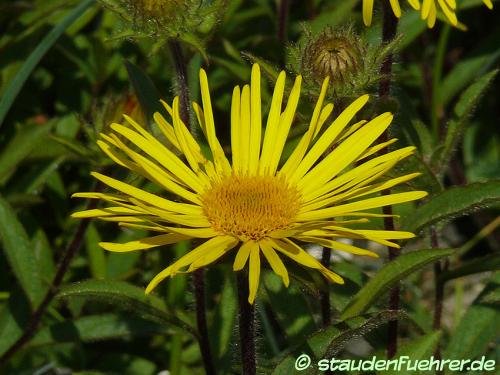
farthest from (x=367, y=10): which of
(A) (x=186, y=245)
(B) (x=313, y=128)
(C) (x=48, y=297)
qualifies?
(C) (x=48, y=297)

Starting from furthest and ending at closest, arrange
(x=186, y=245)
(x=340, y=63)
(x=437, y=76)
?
(x=437, y=76) → (x=186, y=245) → (x=340, y=63)

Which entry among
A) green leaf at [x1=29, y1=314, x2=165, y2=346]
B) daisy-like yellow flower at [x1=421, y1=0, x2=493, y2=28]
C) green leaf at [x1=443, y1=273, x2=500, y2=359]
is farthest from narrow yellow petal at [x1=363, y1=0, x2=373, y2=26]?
green leaf at [x1=29, y1=314, x2=165, y2=346]

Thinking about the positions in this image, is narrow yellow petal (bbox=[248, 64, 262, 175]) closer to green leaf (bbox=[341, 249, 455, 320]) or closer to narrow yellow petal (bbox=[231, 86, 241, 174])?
narrow yellow petal (bbox=[231, 86, 241, 174])

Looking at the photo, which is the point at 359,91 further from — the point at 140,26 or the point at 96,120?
the point at 96,120

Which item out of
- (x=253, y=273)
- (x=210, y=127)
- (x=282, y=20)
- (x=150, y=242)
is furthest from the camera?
(x=282, y=20)

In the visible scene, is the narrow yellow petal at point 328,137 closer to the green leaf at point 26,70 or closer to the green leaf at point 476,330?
the green leaf at point 476,330

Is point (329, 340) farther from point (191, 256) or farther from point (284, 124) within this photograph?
point (284, 124)

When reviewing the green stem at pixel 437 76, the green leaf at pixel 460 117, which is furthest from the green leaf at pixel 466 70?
the green leaf at pixel 460 117

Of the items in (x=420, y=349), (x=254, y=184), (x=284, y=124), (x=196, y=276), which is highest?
(x=284, y=124)

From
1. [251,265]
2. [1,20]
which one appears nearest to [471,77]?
[1,20]

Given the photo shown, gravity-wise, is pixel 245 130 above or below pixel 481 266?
above
